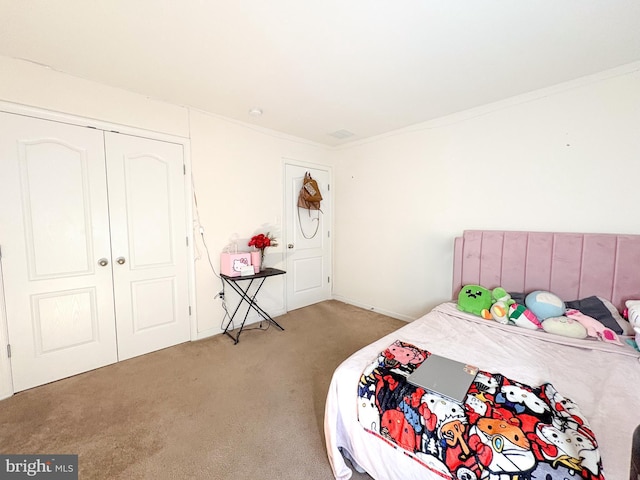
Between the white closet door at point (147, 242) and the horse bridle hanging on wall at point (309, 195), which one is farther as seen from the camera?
the horse bridle hanging on wall at point (309, 195)

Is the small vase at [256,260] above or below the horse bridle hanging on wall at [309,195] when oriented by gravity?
below

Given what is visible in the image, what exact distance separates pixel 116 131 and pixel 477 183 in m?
3.52

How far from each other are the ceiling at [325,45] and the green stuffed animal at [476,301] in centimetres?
180

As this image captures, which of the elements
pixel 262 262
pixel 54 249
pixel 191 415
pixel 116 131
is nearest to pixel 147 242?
pixel 54 249

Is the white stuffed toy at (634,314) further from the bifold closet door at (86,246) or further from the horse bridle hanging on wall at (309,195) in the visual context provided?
the bifold closet door at (86,246)

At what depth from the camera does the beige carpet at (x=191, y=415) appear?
1.48 metres

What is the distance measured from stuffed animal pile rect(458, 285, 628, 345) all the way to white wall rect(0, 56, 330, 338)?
2.37 metres

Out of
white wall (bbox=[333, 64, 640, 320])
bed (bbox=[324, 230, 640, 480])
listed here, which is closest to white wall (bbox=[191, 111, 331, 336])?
white wall (bbox=[333, 64, 640, 320])

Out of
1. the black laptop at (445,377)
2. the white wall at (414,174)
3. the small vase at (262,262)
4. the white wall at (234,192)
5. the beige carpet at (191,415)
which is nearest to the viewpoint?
the black laptop at (445,377)

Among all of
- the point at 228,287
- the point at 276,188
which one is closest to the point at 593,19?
the point at 276,188

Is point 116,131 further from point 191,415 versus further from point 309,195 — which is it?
point 191,415

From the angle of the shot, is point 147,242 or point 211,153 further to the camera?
point 211,153

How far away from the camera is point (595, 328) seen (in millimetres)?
1844

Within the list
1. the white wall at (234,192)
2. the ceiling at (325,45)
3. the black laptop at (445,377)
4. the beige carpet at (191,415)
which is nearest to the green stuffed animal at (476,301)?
the black laptop at (445,377)
